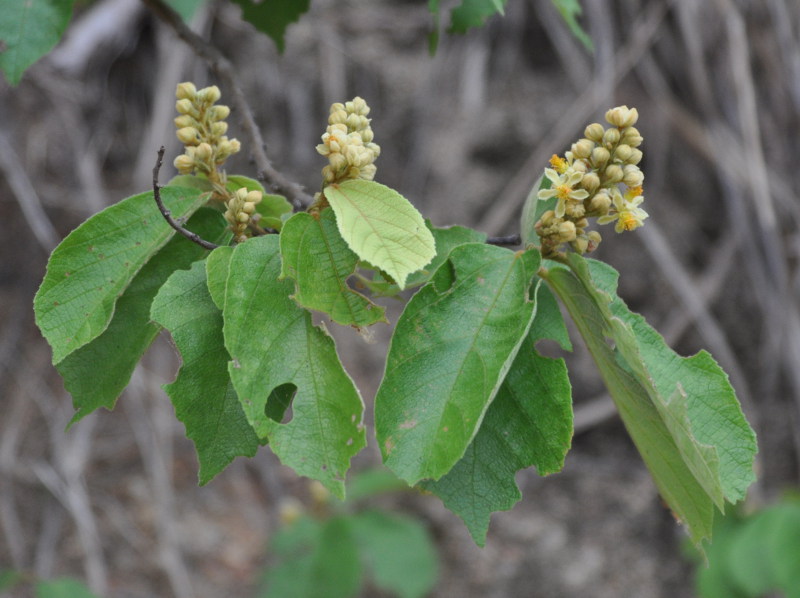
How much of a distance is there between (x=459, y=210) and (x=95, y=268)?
8.16 ft

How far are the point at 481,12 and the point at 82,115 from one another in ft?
8.31

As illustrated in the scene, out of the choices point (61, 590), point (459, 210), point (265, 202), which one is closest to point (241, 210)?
point (265, 202)

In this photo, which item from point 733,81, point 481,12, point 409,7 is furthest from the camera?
point 409,7

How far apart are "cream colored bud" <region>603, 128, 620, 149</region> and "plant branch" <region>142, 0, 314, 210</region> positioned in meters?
0.46

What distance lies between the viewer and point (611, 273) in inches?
46.6

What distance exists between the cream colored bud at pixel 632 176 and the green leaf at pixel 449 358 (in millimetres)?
186

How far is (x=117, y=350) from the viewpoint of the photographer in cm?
117

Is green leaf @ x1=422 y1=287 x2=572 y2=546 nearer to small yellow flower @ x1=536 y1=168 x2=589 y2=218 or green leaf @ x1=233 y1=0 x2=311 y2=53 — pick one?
small yellow flower @ x1=536 y1=168 x2=589 y2=218

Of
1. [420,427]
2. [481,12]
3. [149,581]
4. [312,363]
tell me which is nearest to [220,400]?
[312,363]

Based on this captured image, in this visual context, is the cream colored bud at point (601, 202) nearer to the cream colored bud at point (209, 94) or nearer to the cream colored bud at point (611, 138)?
the cream colored bud at point (611, 138)

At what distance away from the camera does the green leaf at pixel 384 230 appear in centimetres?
98

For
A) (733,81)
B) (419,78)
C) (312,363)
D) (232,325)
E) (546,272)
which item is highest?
(232,325)

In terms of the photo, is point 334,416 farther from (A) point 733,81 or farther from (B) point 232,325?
(A) point 733,81

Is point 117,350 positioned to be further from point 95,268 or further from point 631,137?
point 631,137
